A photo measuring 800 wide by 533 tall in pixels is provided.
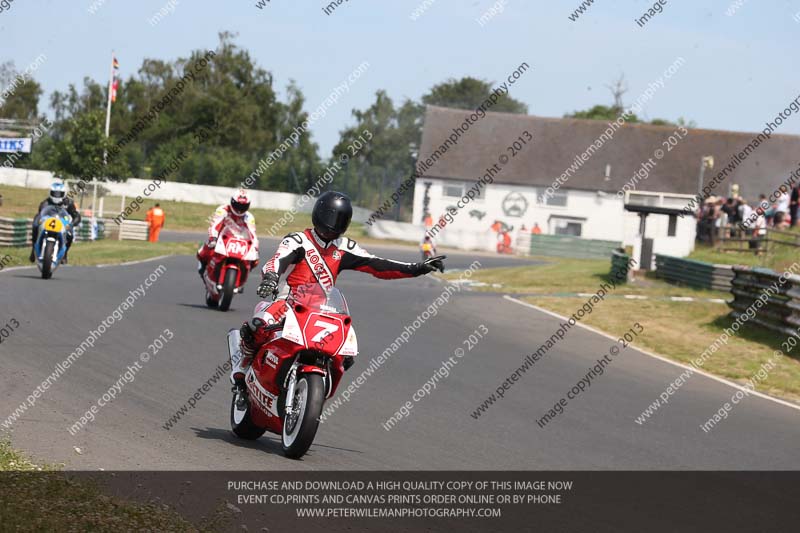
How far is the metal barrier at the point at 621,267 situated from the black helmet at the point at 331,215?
23509 mm

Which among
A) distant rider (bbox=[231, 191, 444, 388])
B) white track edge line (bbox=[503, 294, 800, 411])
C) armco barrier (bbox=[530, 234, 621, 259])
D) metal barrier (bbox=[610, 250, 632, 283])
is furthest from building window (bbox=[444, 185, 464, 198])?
distant rider (bbox=[231, 191, 444, 388])

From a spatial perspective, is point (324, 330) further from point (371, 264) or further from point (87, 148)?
point (87, 148)

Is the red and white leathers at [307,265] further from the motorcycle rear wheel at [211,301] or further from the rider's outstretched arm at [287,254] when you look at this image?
the motorcycle rear wheel at [211,301]

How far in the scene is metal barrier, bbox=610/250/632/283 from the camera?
30.5 m

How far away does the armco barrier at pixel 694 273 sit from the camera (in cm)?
2695

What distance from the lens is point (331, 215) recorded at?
7.71 m

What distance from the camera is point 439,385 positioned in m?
12.8

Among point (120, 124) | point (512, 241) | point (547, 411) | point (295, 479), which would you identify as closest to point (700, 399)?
point (547, 411)

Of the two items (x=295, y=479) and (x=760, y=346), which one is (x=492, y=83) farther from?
(x=295, y=479)

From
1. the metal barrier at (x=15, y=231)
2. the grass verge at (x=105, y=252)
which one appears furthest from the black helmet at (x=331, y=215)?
the metal barrier at (x=15, y=231)

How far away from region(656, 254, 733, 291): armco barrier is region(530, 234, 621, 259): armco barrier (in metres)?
28.3

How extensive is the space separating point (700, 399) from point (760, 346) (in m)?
6.13

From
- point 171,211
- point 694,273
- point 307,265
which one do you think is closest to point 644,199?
point 694,273

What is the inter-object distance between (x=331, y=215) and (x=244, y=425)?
5.67 feet
